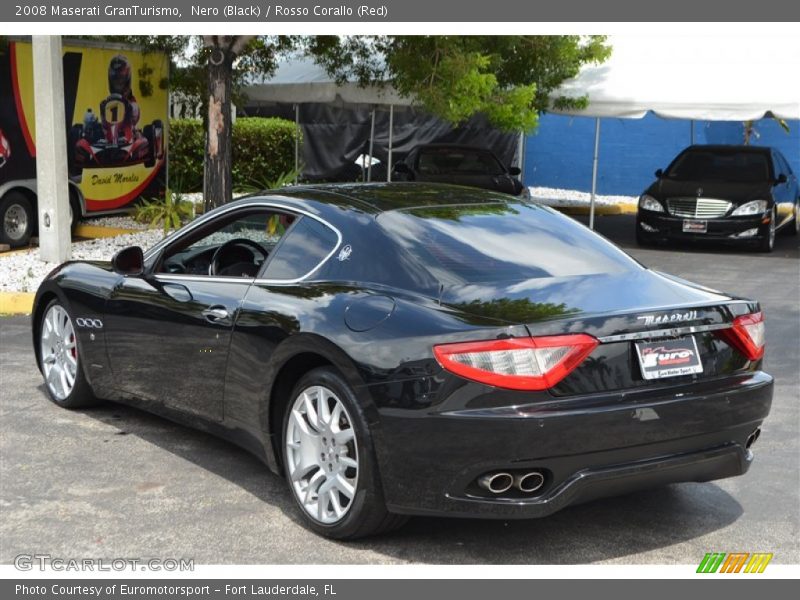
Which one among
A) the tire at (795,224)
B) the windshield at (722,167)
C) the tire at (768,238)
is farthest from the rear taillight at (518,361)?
the tire at (795,224)

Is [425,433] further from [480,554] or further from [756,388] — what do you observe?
[756,388]

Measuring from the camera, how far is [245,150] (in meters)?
24.6

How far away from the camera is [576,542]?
4770 mm

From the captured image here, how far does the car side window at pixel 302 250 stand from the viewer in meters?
5.15

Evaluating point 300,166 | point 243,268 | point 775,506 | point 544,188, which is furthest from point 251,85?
point 775,506

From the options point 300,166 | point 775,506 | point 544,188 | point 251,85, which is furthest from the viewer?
point 544,188

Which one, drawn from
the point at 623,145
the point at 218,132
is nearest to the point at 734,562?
the point at 218,132

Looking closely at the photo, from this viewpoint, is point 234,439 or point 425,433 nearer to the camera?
point 425,433

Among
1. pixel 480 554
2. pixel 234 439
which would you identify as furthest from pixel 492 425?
pixel 234 439

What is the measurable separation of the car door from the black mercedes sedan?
1180 cm

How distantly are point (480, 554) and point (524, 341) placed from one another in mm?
976

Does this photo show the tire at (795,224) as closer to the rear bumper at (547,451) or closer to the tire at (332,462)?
the rear bumper at (547,451)

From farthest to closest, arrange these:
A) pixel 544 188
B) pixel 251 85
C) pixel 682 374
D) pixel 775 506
→ pixel 544 188
pixel 251 85
pixel 775 506
pixel 682 374

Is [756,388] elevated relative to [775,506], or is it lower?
elevated
